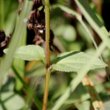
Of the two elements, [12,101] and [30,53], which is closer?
[30,53]

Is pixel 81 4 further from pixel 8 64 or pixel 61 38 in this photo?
pixel 61 38

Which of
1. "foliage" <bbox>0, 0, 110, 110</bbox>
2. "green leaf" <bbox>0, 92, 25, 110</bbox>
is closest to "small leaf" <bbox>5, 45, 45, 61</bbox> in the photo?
"foliage" <bbox>0, 0, 110, 110</bbox>

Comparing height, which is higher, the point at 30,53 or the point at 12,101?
the point at 30,53

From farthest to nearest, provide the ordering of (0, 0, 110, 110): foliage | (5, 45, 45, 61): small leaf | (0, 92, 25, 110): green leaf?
1. (0, 92, 25, 110): green leaf
2. (5, 45, 45, 61): small leaf
3. (0, 0, 110, 110): foliage

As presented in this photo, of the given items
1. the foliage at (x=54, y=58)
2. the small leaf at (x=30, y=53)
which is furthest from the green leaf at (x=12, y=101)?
the small leaf at (x=30, y=53)

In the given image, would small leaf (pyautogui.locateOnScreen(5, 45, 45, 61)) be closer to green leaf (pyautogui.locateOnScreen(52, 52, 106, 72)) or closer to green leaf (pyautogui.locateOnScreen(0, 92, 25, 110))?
green leaf (pyautogui.locateOnScreen(52, 52, 106, 72))

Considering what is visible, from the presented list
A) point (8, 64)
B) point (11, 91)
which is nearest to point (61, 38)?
point (11, 91)

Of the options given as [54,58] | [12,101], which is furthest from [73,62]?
[12,101]

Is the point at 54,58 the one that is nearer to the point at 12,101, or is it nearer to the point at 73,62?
the point at 73,62
